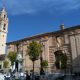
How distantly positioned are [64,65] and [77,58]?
256 cm

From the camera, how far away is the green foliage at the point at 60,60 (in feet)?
101

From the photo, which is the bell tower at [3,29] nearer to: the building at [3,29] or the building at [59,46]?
the building at [3,29]

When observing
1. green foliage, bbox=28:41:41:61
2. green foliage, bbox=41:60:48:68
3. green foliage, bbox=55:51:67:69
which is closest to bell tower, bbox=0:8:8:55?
green foliage, bbox=41:60:48:68

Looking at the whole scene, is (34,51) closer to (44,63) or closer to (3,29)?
(44,63)

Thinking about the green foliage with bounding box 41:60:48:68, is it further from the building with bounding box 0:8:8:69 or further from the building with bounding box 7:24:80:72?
the building with bounding box 0:8:8:69

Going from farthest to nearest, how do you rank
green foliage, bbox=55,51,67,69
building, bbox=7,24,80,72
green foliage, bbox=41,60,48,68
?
green foliage, bbox=41,60,48,68 < green foliage, bbox=55,51,67,69 < building, bbox=7,24,80,72

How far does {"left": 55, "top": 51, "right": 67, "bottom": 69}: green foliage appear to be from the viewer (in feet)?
101

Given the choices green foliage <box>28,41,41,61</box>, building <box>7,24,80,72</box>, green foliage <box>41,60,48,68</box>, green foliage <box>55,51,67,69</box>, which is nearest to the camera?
green foliage <box>28,41,41,61</box>

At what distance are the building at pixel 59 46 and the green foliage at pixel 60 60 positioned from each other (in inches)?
22.8

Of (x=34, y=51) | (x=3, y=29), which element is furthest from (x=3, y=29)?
(x=34, y=51)

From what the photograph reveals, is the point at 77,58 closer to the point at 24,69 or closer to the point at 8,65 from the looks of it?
the point at 24,69

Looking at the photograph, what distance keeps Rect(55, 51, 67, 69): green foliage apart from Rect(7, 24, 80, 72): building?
0.58 m

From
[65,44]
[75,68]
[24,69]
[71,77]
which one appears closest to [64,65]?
[75,68]

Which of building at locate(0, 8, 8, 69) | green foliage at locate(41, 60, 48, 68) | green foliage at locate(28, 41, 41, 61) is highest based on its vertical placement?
building at locate(0, 8, 8, 69)
